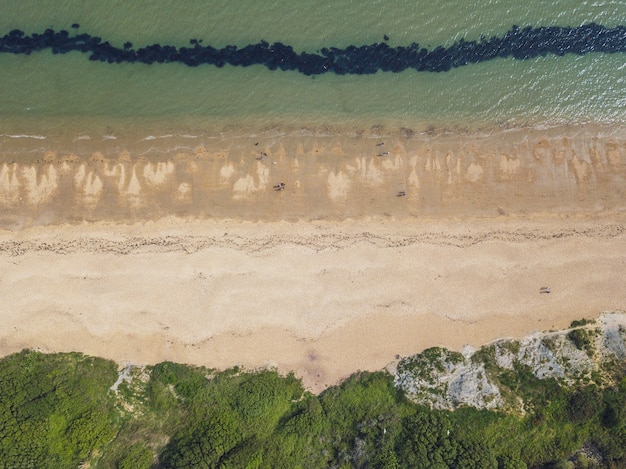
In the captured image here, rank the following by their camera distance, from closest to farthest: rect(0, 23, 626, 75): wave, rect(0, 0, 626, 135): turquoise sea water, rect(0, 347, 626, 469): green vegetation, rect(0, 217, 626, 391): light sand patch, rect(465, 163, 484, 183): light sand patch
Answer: rect(0, 347, 626, 469): green vegetation < rect(0, 217, 626, 391): light sand patch < rect(0, 0, 626, 135): turquoise sea water < rect(0, 23, 626, 75): wave < rect(465, 163, 484, 183): light sand patch

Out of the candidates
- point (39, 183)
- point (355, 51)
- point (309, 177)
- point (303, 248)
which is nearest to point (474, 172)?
point (309, 177)

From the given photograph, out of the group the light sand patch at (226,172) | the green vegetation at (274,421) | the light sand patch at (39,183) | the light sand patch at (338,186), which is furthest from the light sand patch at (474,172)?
the light sand patch at (39,183)

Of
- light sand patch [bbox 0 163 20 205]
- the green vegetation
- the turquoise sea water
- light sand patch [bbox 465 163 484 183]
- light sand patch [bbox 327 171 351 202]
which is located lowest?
the green vegetation

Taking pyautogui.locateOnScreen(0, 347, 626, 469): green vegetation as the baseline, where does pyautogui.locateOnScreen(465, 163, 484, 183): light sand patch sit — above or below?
above

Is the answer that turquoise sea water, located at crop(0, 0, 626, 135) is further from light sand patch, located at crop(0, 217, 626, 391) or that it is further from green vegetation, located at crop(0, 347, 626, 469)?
green vegetation, located at crop(0, 347, 626, 469)

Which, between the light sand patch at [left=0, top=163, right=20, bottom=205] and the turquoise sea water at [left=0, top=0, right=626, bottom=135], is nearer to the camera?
the light sand patch at [left=0, top=163, right=20, bottom=205]

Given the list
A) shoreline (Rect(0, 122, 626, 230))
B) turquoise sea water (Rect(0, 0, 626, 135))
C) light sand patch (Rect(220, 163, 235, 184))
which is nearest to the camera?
shoreline (Rect(0, 122, 626, 230))

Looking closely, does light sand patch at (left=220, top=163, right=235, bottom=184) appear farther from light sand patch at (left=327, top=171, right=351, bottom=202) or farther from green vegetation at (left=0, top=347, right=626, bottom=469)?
green vegetation at (left=0, top=347, right=626, bottom=469)

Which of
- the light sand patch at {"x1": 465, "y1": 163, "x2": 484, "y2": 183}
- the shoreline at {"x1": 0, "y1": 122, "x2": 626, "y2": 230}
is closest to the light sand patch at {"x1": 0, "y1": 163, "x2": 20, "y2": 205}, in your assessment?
the shoreline at {"x1": 0, "y1": 122, "x2": 626, "y2": 230}
